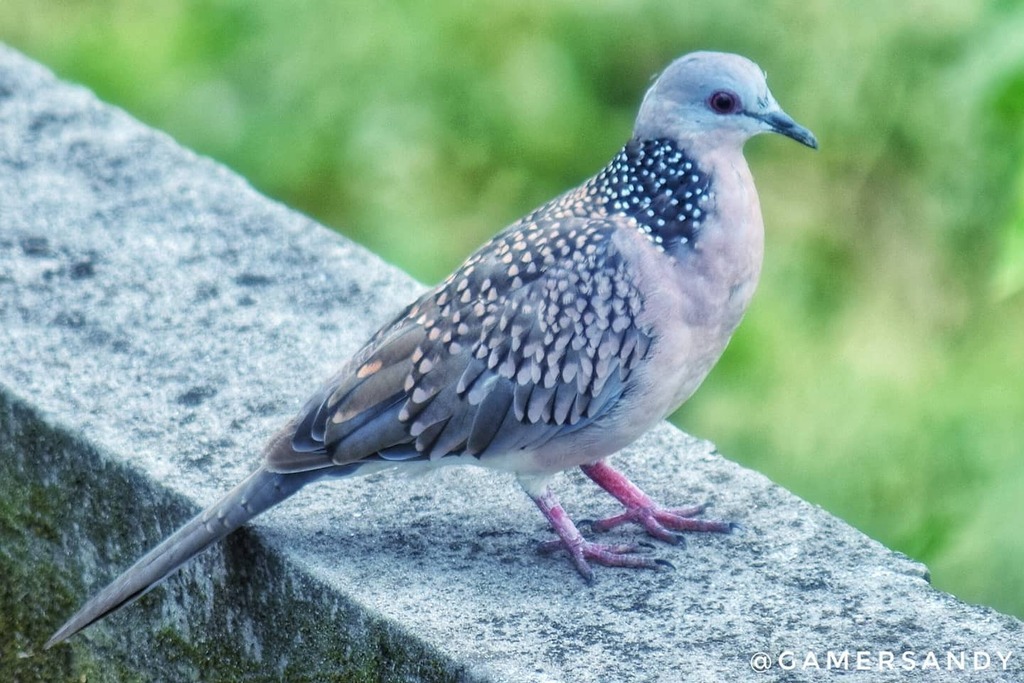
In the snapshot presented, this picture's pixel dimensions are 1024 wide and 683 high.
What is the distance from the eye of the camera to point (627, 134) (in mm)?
5973

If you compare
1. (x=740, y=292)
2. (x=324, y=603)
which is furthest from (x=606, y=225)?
(x=324, y=603)

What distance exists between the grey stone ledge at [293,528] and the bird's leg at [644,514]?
0.12 ft

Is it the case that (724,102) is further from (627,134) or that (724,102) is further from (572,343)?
(627,134)

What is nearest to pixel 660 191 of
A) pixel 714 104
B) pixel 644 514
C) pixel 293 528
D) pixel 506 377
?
pixel 714 104

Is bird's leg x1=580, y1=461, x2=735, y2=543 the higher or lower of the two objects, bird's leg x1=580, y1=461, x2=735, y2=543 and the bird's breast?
the lower

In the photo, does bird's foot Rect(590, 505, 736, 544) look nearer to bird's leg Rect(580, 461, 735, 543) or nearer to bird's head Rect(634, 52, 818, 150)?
bird's leg Rect(580, 461, 735, 543)

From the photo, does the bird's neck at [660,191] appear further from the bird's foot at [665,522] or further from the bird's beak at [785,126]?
the bird's foot at [665,522]

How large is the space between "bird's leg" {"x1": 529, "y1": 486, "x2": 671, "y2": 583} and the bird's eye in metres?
0.90

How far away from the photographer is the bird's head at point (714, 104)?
344 cm

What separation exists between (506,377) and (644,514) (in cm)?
45

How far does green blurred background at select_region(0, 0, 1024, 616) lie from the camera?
223 inches

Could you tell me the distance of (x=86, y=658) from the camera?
12.1ft

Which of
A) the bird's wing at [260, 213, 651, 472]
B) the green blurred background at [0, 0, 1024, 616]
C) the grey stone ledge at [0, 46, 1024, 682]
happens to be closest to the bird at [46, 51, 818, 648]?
the bird's wing at [260, 213, 651, 472]

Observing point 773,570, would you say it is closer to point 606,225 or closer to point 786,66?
point 606,225
